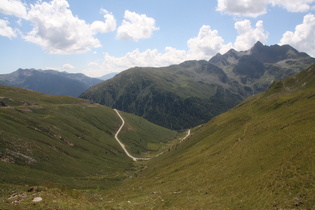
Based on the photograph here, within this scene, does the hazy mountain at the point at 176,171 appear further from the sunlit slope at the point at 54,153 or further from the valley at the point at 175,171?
the sunlit slope at the point at 54,153

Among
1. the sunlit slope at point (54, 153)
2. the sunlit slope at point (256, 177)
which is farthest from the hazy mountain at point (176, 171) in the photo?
the sunlit slope at point (54, 153)

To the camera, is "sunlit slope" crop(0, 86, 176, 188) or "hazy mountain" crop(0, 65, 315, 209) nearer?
"hazy mountain" crop(0, 65, 315, 209)

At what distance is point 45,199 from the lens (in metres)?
30.9

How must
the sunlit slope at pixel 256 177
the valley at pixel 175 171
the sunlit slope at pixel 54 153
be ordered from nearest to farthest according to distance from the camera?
the sunlit slope at pixel 256 177 < the valley at pixel 175 171 < the sunlit slope at pixel 54 153

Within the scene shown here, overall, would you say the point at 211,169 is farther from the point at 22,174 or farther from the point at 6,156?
the point at 6,156

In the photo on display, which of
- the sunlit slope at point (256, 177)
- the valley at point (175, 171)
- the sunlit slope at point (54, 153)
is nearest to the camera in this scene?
the sunlit slope at point (256, 177)

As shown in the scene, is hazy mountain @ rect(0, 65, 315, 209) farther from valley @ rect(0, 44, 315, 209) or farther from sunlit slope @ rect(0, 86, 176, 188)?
sunlit slope @ rect(0, 86, 176, 188)

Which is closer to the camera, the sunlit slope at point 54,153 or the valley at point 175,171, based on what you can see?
the valley at point 175,171

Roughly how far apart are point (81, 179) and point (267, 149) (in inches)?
2644

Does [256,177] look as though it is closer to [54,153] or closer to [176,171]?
[176,171]

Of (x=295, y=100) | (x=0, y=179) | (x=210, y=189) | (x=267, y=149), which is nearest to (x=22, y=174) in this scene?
(x=0, y=179)

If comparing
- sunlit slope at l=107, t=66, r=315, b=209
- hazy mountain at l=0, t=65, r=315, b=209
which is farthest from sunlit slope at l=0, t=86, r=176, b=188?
sunlit slope at l=107, t=66, r=315, b=209

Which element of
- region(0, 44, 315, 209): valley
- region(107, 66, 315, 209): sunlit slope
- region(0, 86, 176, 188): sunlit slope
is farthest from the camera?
region(0, 86, 176, 188): sunlit slope

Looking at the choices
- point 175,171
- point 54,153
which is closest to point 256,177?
point 175,171
